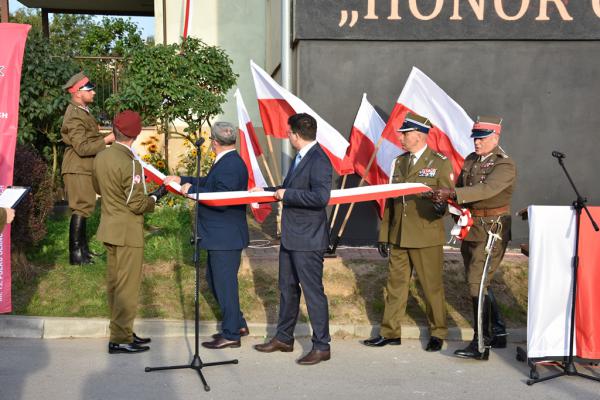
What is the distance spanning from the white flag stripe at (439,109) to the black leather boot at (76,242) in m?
3.94

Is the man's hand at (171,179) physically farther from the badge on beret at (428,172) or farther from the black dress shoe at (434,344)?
the black dress shoe at (434,344)

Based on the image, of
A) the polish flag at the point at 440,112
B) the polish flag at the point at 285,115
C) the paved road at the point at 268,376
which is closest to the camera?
the paved road at the point at 268,376

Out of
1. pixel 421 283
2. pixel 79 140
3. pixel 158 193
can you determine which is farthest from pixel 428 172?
pixel 79 140

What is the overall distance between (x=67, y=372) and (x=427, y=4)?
671 cm

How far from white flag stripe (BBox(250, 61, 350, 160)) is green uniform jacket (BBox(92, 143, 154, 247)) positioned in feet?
8.49

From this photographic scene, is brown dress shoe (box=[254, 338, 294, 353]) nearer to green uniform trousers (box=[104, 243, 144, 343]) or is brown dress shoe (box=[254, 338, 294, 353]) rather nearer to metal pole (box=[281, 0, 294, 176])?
green uniform trousers (box=[104, 243, 144, 343])

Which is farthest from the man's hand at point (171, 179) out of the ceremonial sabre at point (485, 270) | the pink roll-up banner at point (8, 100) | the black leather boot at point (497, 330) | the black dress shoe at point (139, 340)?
the black leather boot at point (497, 330)

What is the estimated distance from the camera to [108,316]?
7.33 meters

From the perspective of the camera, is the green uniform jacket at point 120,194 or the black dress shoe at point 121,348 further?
the black dress shoe at point 121,348

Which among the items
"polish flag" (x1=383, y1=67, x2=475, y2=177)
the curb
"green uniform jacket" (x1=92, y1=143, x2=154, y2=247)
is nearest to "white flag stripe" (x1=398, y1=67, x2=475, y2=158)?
"polish flag" (x1=383, y1=67, x2=475, y2=177)

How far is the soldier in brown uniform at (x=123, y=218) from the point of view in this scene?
6.24 meters

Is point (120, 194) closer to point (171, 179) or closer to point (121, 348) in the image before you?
point (171, 179)

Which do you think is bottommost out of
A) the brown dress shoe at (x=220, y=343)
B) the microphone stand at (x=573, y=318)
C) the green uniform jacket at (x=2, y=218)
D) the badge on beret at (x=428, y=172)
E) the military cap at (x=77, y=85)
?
the brown dress shoe at (x=220, y=343)

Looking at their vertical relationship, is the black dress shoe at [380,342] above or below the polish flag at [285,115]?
below
